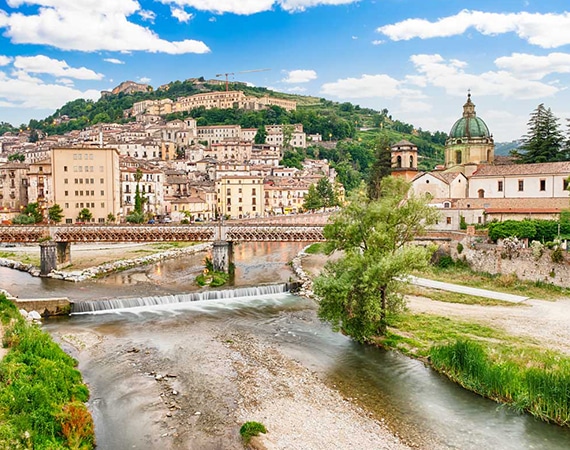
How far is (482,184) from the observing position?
54.9m

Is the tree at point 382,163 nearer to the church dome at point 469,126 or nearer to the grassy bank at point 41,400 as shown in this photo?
the church dome at point 469,126

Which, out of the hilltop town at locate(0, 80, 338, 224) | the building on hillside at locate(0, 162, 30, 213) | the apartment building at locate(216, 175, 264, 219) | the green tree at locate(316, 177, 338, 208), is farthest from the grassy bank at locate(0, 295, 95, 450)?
the green tree at locate(316, 177, 338, 208)

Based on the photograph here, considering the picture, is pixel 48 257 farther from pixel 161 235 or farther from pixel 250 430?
pixel 250 430

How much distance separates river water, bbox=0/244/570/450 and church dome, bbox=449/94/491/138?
137 ft

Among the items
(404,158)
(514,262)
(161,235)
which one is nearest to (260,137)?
(404,158)

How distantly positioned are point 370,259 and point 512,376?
7566 millimetres

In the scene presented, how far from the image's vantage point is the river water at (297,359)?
50.3ft

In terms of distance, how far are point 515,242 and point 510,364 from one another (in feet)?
66.5

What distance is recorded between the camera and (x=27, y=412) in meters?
14.7

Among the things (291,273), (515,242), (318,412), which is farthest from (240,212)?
(318,412)

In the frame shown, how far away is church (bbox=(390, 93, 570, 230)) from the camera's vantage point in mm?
47500

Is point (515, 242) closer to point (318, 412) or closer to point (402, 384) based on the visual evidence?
point (402, 384)

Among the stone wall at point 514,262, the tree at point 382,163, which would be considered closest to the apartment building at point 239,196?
the tree at point 382,163

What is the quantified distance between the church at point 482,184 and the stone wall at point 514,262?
852 cm
